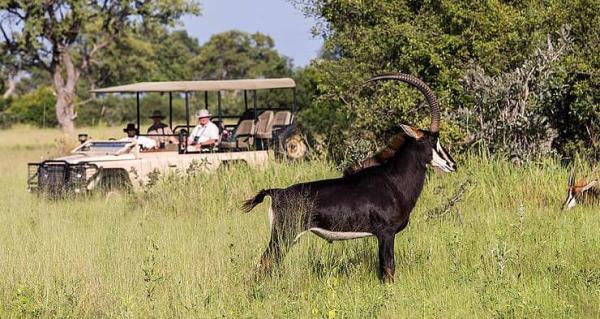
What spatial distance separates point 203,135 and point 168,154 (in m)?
0.74

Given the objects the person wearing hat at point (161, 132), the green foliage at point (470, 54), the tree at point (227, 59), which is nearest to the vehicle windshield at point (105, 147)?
A: the person wearing hat at point (161, 132)

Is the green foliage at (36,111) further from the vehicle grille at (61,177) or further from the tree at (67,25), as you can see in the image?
the vehicle grille at (61,177)

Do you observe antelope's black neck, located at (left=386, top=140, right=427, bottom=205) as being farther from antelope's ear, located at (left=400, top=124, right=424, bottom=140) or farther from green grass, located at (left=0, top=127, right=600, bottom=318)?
green grass, located at (left=0, top=127, right=600, bottom=318)

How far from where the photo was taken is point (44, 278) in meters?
7.90

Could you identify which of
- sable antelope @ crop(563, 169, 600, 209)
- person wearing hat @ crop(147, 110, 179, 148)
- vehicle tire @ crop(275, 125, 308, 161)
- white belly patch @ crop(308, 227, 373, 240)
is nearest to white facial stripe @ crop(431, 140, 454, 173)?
white belly patch @ crop(308, 227, 373, 240)

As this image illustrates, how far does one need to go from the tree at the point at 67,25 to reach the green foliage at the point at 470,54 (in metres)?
18.9

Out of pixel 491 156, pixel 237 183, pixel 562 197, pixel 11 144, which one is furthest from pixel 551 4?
pixel 11 144

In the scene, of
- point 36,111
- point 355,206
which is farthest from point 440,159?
point 36,111

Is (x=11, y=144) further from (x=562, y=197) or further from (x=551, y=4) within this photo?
(x=562, y=197)

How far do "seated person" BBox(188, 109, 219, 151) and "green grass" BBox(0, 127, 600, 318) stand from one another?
2.97 metres

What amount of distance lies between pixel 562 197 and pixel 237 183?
4.41m

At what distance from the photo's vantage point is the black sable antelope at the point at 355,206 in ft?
25.6

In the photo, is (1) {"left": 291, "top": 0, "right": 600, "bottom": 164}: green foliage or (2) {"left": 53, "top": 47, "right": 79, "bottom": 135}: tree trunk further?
(2) {"left": 53, "top": 47, "right": 79, "bottom": 135}: tree trunk

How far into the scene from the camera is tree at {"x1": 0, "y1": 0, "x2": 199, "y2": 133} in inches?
1293
